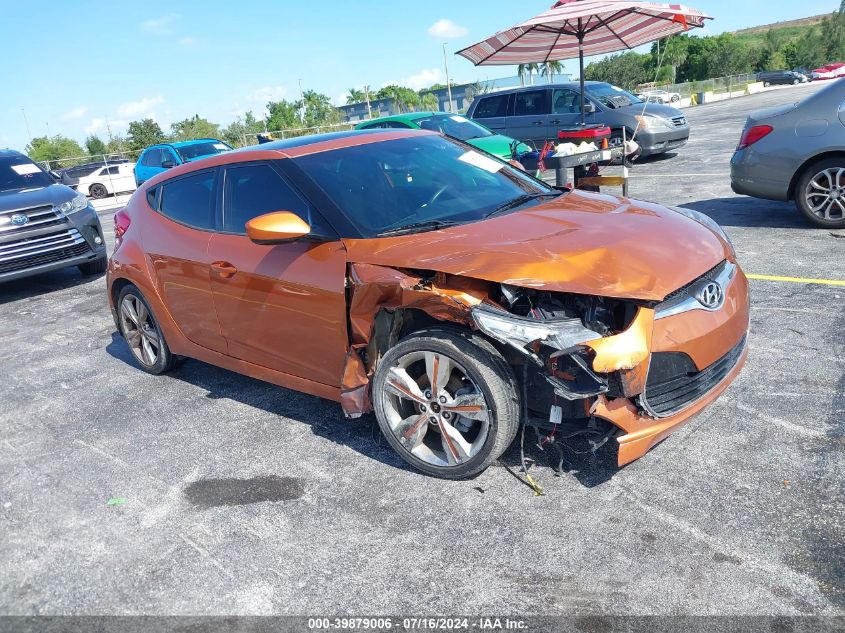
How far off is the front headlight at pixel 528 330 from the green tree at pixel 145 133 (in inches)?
1942

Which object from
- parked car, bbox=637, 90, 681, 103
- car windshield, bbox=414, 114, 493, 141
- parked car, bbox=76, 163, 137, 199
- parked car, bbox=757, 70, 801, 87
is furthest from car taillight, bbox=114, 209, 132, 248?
parked car, bbox=757, 70, 801, 87

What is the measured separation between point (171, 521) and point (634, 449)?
2.14 metres

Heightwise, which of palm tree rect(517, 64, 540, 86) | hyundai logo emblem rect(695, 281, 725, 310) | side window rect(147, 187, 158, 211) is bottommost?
hyundai logo emblem rect(695, 281, 725, 310)

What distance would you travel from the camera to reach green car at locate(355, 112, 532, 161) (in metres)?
11.9

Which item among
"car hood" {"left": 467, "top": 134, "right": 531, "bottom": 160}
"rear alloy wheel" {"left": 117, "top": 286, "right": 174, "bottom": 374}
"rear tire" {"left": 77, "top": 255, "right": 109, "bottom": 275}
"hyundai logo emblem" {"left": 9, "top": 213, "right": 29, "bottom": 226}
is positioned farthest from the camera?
"car hood" {"left": 467, "top": 134, "right": 531, "bottom": 160}

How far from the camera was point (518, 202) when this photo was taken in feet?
12.8

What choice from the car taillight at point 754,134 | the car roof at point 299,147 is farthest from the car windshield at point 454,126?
the car roof at point 299,147

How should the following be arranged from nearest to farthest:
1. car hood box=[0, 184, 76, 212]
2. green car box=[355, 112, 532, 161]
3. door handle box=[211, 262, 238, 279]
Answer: door handle box=[211, 262, 238, 279]
car hood box=[0, 184, 76, 212]
green car box=[355, 112, 532, 161]

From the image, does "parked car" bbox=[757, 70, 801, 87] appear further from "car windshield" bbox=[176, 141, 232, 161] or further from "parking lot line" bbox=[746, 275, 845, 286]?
"parking lot line" bbox=[746, 275, 845, 286]

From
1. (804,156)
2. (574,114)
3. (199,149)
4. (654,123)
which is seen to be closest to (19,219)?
(804,156)

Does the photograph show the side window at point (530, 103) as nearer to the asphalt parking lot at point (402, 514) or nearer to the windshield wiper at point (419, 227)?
the asphalt parking lot at point (402, 514)

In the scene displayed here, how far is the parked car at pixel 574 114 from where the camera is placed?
13602mm

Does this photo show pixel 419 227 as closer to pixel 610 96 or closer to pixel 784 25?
pixel 610 96

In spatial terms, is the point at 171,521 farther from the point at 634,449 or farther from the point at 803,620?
the point at 803,620
